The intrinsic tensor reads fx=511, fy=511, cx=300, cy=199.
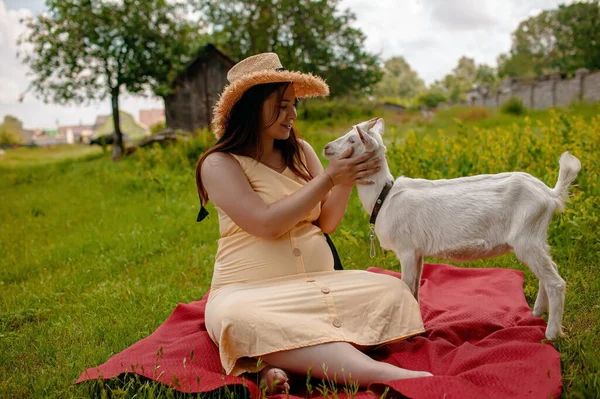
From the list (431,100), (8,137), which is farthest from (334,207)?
(8,137)

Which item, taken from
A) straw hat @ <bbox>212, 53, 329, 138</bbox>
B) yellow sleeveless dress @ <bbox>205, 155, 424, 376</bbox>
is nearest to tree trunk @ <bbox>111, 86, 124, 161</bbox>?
A: straw hat @ <bbox>212, 53, 329, 138</bbox>

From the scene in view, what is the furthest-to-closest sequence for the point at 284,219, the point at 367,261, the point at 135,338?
the point at 367,261 < the point at 135,338 < the point at 284,219

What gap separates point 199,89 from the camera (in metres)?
13.6

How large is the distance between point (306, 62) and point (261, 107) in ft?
58.2

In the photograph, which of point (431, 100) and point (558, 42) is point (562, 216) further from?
point (558, 42)

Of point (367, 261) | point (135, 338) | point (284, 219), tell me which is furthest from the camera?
point (367, 261)

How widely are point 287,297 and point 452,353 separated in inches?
37.3

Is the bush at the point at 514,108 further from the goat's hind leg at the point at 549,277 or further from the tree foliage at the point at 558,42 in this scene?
the goat's hind leg at the point at 549,277

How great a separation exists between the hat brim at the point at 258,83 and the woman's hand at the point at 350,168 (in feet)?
1.82

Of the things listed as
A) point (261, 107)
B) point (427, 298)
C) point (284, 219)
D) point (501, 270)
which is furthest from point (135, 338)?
point (501, 270)

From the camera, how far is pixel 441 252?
9.45 feet

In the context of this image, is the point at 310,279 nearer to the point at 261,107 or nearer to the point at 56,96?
the point at 261,107

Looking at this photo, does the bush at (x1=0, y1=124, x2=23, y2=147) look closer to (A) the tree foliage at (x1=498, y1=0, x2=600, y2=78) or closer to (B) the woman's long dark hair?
(A) the tree foliage at (x1=498, y1=0, x2=600, y2=78)

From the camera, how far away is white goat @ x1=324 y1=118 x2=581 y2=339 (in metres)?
2.69
